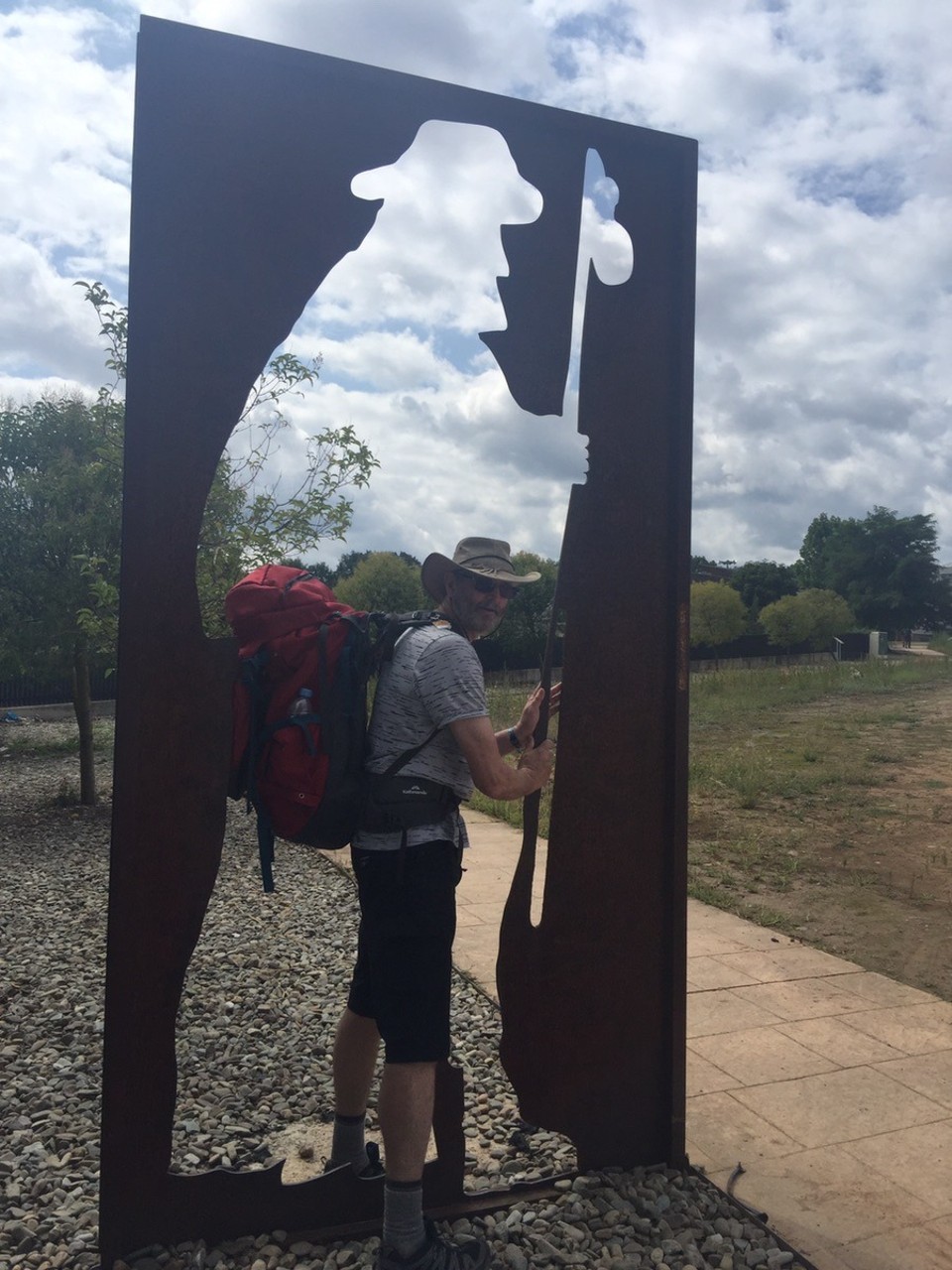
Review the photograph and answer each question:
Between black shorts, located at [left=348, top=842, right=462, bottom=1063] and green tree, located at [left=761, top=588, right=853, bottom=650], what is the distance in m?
42.8

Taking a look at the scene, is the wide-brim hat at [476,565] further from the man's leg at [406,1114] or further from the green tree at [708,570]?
the green tree at [708,570]

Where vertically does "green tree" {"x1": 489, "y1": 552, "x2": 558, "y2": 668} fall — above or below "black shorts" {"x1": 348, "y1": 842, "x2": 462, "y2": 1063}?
above

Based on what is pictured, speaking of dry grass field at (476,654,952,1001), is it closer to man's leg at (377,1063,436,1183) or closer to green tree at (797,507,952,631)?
man's leg at (377,1063,436,1183)

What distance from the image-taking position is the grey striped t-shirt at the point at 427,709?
7.71ft

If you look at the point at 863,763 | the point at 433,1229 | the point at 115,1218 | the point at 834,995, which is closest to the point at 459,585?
the point at 433,1229

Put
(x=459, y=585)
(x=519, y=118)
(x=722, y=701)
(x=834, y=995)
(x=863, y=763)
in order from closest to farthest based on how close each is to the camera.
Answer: (x=459, y=585) < (x=519, y=118) < (x=834, y=995) < (x=863, y=763) < (x=722, y=701)

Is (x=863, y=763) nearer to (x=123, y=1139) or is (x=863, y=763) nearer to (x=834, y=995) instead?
(x=834, y=995)

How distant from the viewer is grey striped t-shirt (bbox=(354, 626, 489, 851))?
2.35 meters

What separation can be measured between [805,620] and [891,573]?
18474 millimetres

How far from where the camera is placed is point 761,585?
57.7 metres

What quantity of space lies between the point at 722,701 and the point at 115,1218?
18.8m

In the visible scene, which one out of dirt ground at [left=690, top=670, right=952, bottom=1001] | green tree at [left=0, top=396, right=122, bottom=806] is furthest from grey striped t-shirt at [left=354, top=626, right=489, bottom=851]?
green tree at [left=0, top=396, right=122, bottom=806]

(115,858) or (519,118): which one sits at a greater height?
(519,118)

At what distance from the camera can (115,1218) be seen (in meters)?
2.48
